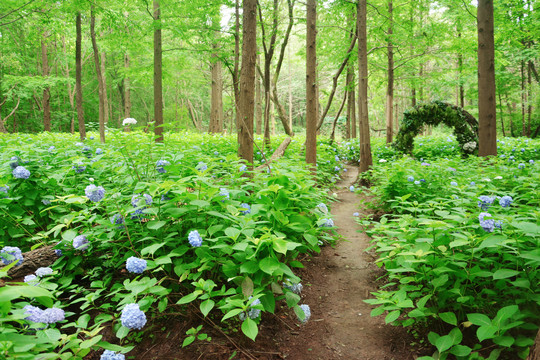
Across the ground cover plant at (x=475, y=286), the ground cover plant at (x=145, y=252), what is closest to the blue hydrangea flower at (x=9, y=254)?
the ground cover plant at (x=145, y=252)

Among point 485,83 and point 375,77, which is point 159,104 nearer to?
point 485,83

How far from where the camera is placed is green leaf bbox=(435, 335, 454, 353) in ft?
5.76

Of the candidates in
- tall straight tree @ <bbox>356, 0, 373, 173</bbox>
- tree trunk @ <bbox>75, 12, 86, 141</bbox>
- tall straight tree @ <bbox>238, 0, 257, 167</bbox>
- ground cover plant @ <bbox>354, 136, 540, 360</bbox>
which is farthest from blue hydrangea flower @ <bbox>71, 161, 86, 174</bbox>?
tall straight tree @ <bbox>356, 0, 373, 173</bbox>

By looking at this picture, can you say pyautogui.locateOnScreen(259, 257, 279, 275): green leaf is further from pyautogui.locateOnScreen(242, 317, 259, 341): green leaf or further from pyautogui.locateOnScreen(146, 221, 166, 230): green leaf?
pyautogui.locateOnScreen(146, 221, 166, 230): green leaf

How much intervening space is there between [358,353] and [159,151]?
2862 mm

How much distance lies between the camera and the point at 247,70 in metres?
4.79

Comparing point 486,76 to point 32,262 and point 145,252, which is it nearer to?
point 145,252

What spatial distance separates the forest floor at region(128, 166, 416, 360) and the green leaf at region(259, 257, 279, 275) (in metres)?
0.65

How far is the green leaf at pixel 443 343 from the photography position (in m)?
1.76

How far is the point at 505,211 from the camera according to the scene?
101 inches

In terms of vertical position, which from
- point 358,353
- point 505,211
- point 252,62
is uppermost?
point 252,62

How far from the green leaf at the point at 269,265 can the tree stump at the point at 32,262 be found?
1831 mm

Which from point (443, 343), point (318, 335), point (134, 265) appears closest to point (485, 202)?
point (443, 343)

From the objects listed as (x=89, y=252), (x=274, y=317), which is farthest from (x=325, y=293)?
(x=89, y=252)
